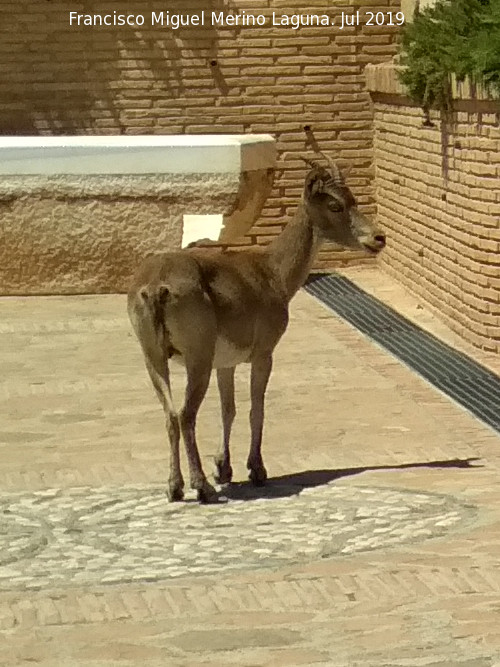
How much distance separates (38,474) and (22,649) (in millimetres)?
2640

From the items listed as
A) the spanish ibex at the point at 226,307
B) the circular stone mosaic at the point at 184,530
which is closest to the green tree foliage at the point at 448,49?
the spanish ibex at the point at 226,307

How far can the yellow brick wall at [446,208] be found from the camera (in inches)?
424

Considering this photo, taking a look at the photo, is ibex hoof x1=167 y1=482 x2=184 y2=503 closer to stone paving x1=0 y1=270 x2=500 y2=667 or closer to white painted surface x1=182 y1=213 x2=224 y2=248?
stone paving x1=0 y1=270 x2=500 y2=667

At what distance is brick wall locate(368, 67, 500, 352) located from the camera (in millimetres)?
10766

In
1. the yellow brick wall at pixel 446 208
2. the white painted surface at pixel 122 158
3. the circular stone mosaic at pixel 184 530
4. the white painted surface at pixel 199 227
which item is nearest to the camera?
the circular stone mosaic at pixel 184 530

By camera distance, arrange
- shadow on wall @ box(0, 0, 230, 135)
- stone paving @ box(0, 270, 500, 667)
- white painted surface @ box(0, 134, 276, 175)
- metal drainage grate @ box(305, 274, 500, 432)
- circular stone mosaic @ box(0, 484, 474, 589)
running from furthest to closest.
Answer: shadow on wall @ box(0, 0, 230, 135)
white painted surface @ box(0, 134, 276, 175)
metal drainage grate @ box(305, 274, 500, 432)
circular stone mosaic @ box(0, 484, 474, 589)
stone paving @ box(0, 270, 500, 667)

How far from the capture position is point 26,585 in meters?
5.92

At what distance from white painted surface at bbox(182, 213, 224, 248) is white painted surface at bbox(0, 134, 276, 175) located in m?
0.39

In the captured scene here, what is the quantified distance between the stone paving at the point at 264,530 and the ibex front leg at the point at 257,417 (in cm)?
9

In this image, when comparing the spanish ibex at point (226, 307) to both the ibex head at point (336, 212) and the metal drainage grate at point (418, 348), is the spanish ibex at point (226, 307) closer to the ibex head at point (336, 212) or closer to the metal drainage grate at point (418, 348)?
the ibex head at point (336, 212)

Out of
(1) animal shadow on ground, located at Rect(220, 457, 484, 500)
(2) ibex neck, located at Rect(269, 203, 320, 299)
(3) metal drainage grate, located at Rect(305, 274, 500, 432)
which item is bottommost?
(3) metal drainage grate, located at Rect(305, 274, 500, 432)

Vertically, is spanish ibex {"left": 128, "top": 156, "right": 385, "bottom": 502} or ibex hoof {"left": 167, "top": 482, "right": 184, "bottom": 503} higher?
spanish ibex {"left": 128, "top": 156, "right": 385, "bottom": 502}

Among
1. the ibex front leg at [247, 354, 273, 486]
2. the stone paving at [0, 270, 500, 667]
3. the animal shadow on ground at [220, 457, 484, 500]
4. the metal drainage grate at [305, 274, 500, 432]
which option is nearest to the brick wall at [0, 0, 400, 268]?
the metal drainage grate at [305, 274, 500, 432]

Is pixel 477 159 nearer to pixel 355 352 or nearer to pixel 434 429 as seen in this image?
pixel 355 352
